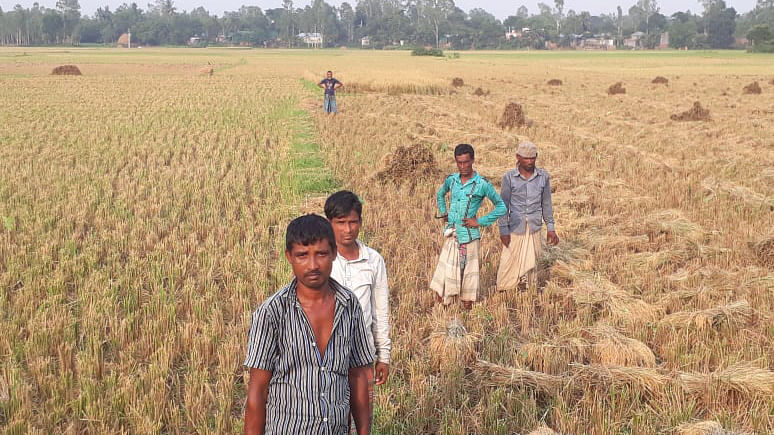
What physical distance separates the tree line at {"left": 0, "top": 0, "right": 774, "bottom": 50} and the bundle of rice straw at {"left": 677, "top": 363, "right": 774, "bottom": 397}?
11312cm

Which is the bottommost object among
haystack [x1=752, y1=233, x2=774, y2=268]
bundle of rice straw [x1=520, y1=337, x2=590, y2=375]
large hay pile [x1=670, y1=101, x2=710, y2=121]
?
bundle of rice straw [x1=520, y1=337, x2=590, y2=375]

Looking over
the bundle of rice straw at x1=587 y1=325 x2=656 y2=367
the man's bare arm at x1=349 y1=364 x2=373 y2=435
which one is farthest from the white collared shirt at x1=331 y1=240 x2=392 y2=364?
the bundle of rice straw at x1=587 y1=325 x2=656 y2=367

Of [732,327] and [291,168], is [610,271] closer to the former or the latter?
[732,327]

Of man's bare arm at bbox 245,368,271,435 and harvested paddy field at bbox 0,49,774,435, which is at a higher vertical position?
man's bare arm at bbox 245,368,271,435

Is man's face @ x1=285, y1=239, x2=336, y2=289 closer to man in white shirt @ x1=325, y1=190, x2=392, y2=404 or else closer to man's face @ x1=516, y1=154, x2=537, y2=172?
man in white shirt @ x1=325, y1=190, x2=392, y2=404

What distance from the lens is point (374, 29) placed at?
138375 mm

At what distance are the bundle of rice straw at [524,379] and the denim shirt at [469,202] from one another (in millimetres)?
1430

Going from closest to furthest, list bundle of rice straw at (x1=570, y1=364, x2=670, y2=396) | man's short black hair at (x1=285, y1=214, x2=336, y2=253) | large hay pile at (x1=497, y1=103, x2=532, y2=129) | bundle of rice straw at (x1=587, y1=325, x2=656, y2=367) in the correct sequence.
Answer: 1. man's short black hair at (x1=285, y1=214, x2=336, y2=253)
2. bundle of rice straw at (x1=570, y1=364, x2=670, y2=396)
3. bundle of rice straw at (x1=587, y1=325, x2=656, y2=367)
4. large hay pile at (x1=497, y1=103, x2=532, y2=129)

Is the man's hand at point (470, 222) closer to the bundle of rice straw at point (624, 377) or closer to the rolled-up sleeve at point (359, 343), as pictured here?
the bundle of rice straw at point (624, 377)

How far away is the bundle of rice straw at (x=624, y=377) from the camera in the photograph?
404 centimetres

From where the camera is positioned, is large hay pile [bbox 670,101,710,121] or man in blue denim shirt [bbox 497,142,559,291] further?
large hay pile [bbox 670,101,710,121]

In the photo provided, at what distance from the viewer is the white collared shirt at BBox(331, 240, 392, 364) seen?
313 cm

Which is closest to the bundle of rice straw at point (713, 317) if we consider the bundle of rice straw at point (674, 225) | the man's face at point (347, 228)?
the bundle of rice straw at point (674, 225)

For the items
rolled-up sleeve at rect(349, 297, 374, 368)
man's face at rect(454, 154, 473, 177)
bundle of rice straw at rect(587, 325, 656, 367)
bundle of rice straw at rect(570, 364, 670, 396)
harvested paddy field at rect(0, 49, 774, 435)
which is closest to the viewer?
rolled-up sleeve at rect(349, 297, 374, 368)
